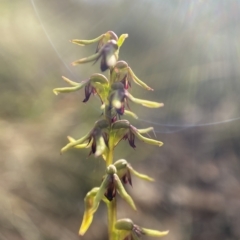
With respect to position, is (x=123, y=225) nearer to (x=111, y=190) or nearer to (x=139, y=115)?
(x=111, y=190)

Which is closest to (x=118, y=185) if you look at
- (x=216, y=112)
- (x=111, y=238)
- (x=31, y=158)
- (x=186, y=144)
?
(x=111, y=238)

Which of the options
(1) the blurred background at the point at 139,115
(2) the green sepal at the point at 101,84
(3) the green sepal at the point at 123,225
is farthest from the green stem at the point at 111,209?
(1) the blurred background at the point at 139,115

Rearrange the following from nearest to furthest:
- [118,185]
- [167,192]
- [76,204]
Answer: [118,185]
[76,204]
[167,192]

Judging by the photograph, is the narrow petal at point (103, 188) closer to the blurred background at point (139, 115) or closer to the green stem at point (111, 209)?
the green stem at point (111, 209)

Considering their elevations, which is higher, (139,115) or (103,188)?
(103,188)

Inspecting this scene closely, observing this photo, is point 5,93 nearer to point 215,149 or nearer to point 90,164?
point 90,164

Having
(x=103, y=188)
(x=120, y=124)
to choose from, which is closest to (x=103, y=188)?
(x=103, y=188)

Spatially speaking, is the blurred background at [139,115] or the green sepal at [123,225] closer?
the green sepal at [123,225]

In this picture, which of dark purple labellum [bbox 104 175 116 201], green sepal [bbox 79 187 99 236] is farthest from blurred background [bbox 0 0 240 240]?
dark purple labellum [bbox 104 175 116 201]
